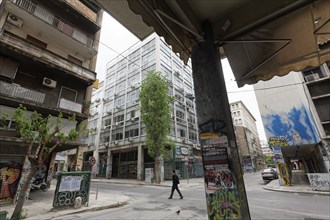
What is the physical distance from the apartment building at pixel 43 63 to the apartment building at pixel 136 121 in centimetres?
1268

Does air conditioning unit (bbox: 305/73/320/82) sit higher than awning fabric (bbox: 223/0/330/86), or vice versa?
air conditioning unit (bbox: 305/73/320/82)

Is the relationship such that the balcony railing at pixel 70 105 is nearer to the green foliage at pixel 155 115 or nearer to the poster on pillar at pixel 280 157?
the green foliage at pixel 155 115

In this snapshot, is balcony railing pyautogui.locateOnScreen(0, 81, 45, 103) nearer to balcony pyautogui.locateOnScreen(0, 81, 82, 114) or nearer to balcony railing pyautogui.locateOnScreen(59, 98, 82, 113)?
balcony pyautogui.locateOnScreen(0, 81, 82, 114)

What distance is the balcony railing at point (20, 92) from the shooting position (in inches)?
425

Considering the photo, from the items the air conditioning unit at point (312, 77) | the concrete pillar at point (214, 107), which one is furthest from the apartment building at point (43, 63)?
the air conditioning unit at point (312, 77)

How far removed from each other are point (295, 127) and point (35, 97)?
68.6ft

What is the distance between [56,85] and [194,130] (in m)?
25.3

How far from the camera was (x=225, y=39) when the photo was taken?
Answer: 3.02 m

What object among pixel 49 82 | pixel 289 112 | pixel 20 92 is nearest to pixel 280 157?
pixel 289 112

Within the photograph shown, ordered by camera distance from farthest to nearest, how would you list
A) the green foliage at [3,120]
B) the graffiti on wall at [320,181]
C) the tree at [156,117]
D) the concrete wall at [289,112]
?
the tree at [156,117], the concrete wall at [289,112], the graffiti on wall at [320,181], the green foliage at [3,120]

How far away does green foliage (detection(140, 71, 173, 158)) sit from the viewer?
2206 cm

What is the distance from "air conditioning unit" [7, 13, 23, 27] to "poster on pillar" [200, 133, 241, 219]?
15813 mm

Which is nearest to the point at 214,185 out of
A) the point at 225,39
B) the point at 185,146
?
the point at 225,39

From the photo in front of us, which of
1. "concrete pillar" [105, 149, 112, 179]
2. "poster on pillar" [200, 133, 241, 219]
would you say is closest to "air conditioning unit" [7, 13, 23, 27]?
"poster on pillar" [200, 133, 241, 219]
